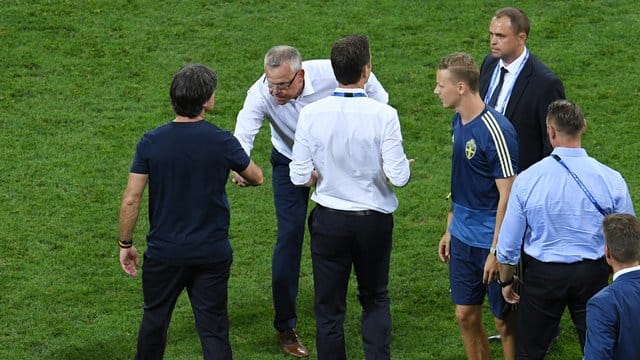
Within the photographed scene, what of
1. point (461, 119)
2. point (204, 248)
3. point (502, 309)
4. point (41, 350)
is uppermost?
point (461, 119)

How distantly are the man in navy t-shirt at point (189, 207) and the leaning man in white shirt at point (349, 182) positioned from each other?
0.38 meters

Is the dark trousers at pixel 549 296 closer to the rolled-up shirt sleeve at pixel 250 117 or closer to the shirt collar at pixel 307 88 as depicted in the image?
the shirt collar at pixel 307 88

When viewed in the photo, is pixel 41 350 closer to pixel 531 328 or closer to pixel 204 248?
pixel 204 248

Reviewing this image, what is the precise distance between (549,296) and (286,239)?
2.18 meters

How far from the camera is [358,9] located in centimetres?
1379

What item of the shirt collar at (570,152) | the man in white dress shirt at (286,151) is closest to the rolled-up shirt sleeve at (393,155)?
the shirt collar at (570,152)

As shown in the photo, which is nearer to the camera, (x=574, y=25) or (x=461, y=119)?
(x=461, y=119)

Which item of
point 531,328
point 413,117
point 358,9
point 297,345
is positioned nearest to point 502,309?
point 531,328

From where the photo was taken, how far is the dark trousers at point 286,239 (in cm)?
814

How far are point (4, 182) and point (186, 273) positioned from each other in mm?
4361

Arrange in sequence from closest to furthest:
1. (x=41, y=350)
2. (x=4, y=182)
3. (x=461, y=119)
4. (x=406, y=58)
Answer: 1. (x=461, y=119)
2. (x=41, y=350)
3. (x=4, y=182)
4. (x=406, y=58)

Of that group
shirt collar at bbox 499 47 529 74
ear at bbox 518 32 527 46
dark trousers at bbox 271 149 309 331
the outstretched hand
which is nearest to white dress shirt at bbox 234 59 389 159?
dark trousers at bbox 271 149 309 331

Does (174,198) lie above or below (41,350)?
above

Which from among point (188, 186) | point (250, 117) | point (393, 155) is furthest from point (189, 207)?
point (250, 117)
